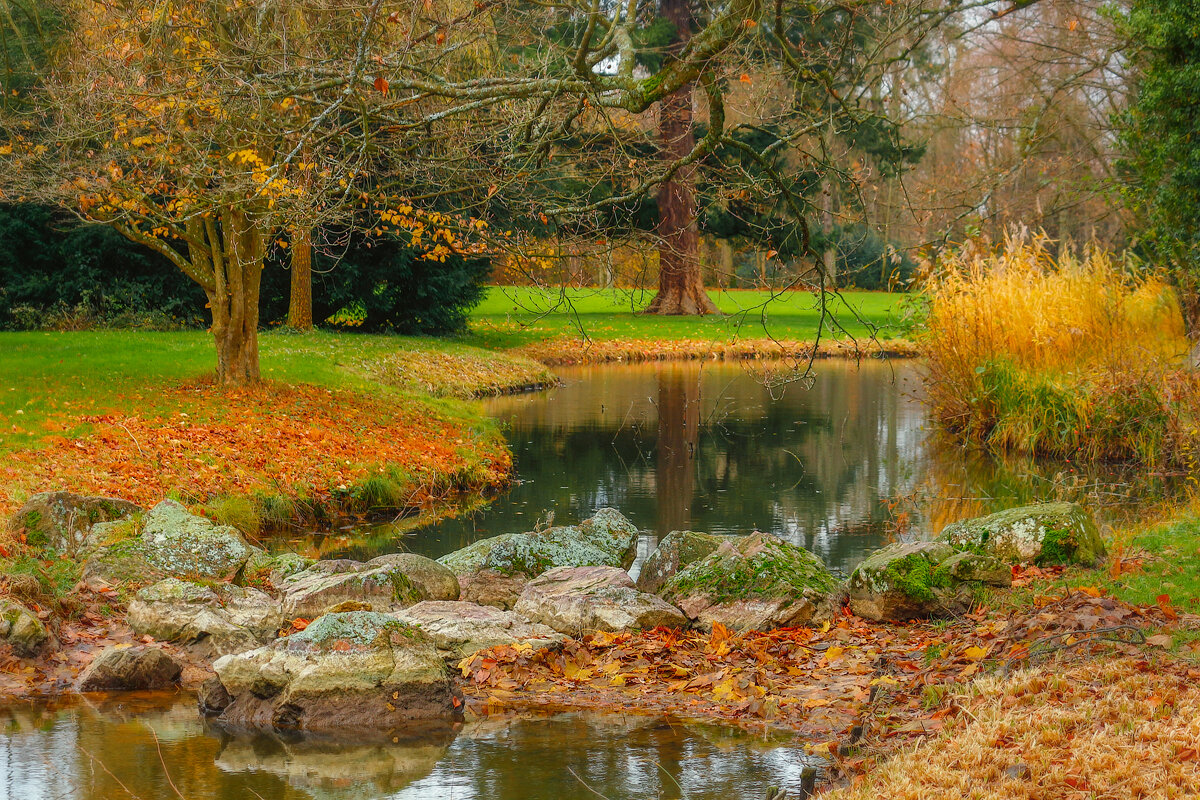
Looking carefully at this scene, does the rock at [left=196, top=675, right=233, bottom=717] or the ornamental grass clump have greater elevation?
the ornamental grass clump

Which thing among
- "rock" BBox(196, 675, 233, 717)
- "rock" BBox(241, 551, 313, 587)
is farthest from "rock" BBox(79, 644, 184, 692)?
"rock" BBox(241, 551, 313, 587)

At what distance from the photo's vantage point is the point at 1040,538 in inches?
330

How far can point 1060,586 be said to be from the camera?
24.2 feet

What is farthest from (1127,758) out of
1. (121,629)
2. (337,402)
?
(337,402)

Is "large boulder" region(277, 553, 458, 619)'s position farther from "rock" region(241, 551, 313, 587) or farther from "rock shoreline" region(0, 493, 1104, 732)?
"rock" region(241, 551, 313, 587)

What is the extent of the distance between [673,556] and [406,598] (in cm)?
223

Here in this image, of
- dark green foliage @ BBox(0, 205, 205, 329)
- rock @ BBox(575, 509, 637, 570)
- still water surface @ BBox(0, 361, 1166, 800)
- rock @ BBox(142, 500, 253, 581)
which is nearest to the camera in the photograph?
still water surface @ BBox(0, 361, 1166, 800)

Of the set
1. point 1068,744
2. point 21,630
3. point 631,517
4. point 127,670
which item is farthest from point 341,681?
point 631,517

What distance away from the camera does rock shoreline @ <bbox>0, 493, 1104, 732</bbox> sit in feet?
21.3

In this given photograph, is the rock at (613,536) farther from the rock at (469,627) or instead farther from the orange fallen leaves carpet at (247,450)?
the orange fallen leaves carpet at (247,450)

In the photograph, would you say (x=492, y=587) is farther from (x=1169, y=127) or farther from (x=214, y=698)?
(x=1169, y=127)

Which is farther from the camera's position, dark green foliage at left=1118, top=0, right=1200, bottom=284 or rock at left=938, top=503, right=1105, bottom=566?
dark green foliage at left=1118, top=0, right=1200, bottom=284

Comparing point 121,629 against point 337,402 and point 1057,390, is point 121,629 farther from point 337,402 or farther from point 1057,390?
point 1057,390

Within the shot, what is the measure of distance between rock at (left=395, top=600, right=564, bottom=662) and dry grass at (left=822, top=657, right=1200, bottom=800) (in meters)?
3.28
